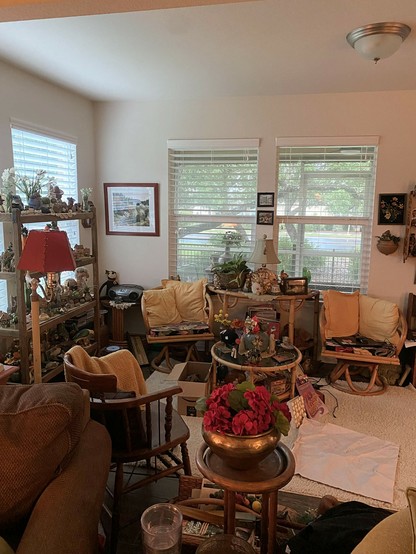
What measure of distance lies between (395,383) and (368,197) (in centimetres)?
181

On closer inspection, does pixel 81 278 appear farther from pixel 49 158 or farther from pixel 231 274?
pixel 231 274

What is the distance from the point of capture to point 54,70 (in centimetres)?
344

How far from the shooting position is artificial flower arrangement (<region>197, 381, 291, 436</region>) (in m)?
1.34

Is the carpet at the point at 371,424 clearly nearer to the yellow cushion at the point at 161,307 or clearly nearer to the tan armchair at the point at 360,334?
the tan armchair at the point at 360,334

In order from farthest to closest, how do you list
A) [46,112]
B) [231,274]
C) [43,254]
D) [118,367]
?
1. [231,274]
2. [46,112]
3. [43,254]
4. [118,367]

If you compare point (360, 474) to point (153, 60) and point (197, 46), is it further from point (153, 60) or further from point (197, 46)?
point (153, 60)

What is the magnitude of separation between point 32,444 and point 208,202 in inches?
139

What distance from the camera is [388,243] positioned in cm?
408

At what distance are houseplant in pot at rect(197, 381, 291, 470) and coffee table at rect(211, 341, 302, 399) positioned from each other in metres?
1.73

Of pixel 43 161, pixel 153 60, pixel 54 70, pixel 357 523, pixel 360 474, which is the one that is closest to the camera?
pixel 357 523

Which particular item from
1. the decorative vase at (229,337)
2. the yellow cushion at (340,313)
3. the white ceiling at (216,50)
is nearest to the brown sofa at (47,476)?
the white ceiling at (216,50)

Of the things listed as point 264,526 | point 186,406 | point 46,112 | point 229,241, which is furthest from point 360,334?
point 46,112

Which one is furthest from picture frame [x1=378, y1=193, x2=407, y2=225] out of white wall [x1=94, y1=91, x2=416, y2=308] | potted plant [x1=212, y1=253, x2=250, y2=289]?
potted plant [x1=212, y1=253, x2=250, y2=289]

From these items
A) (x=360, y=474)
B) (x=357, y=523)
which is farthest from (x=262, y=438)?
(x=360, y=474)
